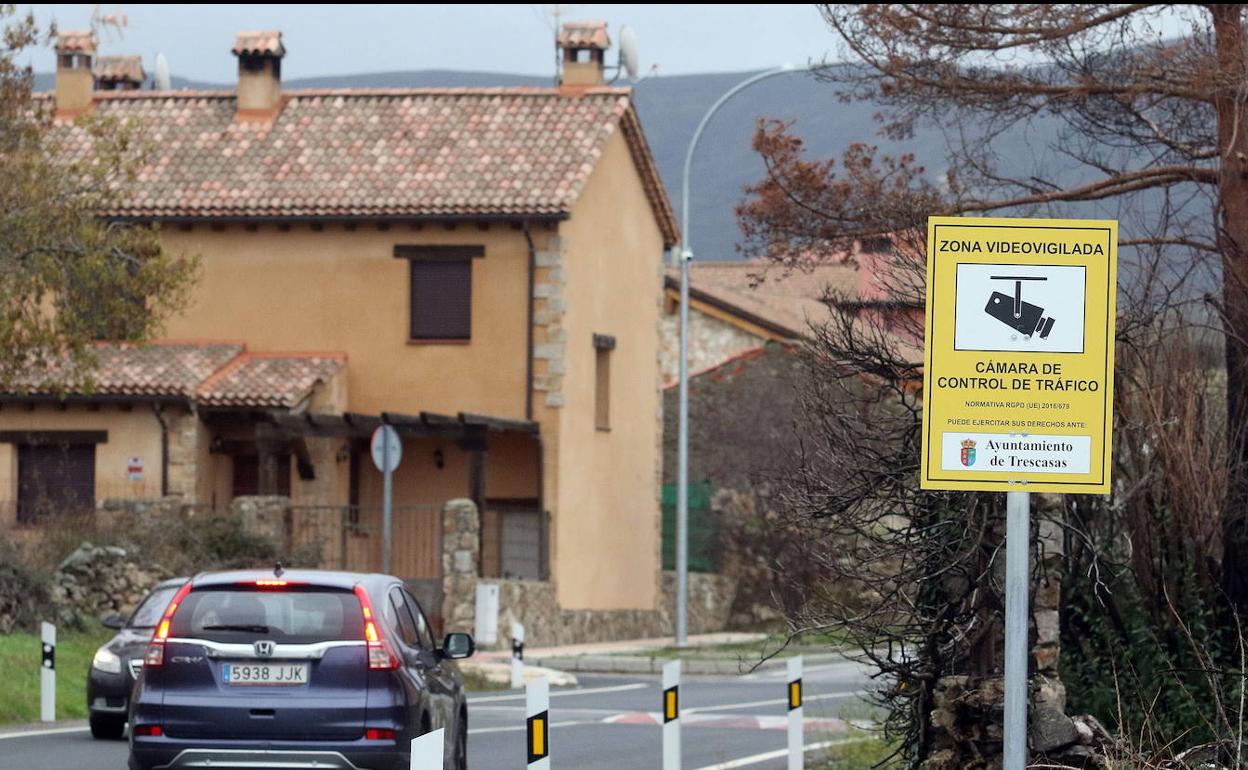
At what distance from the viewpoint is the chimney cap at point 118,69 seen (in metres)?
42.8

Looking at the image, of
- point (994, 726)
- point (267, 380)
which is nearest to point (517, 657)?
point (267, 380)

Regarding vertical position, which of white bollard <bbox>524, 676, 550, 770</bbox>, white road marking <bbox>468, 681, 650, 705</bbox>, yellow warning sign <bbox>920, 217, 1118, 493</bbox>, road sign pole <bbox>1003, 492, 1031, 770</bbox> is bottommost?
white road marking <bbox>468, 681, 650, 705</bbox>

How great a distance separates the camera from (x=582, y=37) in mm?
39094

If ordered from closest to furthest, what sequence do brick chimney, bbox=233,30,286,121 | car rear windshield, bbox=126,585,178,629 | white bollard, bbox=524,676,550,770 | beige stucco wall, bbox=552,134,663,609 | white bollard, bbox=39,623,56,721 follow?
white bollard, bbox=524,676,550,770
car rear windshield, bbox=126,585,178,629
white bollard, bbox=39,623,56,721
beige stucco wall, bbox=552,134,663,609
brick chimney, bbox=233,30,286,121

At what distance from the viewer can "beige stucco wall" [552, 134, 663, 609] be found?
122ft

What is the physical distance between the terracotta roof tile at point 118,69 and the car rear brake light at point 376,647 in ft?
108

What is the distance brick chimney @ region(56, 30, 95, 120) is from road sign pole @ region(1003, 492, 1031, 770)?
34.6 m

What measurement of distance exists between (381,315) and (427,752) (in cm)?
2981

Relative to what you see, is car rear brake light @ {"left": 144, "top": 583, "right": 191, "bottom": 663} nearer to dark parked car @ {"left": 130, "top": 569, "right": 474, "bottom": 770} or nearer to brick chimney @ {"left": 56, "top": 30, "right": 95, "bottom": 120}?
dark parked car @ {"left": 130, "top": 569, "right": 474, "bottom": 770}

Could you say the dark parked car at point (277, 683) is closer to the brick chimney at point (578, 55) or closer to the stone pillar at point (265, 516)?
the stone pillar at point (265, 516)

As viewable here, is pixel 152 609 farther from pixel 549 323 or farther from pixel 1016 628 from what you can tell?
pixel 549 323

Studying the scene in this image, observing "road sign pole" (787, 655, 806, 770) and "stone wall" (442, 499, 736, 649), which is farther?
"stone wall" (442, 499, 736, 649)

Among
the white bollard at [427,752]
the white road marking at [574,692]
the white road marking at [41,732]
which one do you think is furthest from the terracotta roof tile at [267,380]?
the white bollard at [427,752]

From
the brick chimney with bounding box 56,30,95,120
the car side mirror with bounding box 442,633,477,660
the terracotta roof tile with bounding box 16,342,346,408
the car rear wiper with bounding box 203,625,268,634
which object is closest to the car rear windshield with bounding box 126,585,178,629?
the car side mirror with bounding box 442,633,477,660
